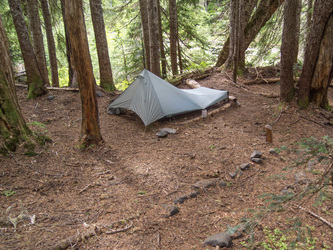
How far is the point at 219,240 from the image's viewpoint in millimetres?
2562

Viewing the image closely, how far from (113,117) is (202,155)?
359 centimetres

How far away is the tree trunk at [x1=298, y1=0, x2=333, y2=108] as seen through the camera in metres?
5.54

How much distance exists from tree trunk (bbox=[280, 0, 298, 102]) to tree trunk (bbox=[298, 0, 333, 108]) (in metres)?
0.31

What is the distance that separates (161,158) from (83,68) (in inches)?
97.8

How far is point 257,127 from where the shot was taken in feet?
20.8

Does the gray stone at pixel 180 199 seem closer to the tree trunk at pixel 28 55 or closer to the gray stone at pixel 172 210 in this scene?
the gray stone at pixel 172 210

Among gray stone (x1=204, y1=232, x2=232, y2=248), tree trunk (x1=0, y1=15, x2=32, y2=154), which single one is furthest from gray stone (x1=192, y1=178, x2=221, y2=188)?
tree trunk (x1=0, y1=15, x2=32, y2=154)

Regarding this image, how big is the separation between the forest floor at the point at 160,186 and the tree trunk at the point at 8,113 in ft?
0.77

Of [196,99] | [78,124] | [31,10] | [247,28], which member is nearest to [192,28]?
[247,28]

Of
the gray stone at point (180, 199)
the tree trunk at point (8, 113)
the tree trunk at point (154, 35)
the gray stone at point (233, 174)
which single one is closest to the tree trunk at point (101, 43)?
the tree trunk at point (154, 35)

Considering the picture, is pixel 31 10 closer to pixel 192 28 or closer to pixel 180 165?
pixel 192 28

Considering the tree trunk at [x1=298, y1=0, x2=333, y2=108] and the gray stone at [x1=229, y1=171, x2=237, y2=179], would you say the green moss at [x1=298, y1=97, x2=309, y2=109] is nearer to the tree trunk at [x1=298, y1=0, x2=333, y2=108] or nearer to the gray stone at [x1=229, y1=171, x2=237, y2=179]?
the tree trunk at [x1=298, y1=0, x2=333, y2=108]

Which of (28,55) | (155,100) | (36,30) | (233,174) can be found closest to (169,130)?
(155,100)

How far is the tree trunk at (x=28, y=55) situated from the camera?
7062 millimetres
